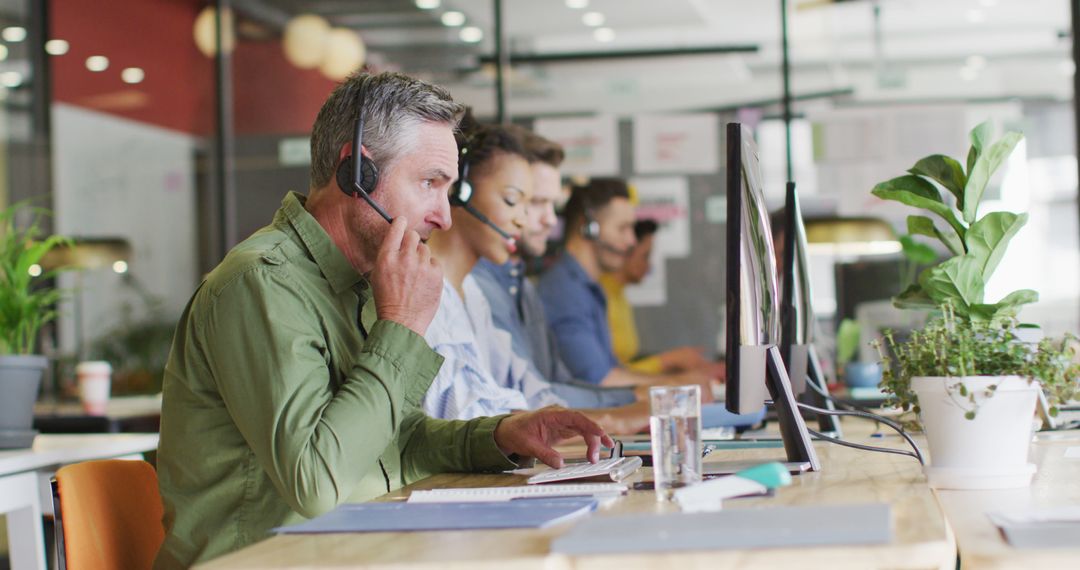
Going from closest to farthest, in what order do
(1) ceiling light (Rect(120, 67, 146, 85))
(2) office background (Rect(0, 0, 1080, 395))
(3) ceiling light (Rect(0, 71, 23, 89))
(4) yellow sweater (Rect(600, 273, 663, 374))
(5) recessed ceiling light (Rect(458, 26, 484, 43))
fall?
(2) office background (Rect(0, 0, 1080, 395))
(4) yellow sweater (Rect(600, 273, 663, 374))
(3) ceiling light (Rect(0, 71, 23, 89))
(5) recessed ceiling light (Rect(458, 26, 484, 43))
(1) ceiling light (Rect(120, 67, 146, 85))

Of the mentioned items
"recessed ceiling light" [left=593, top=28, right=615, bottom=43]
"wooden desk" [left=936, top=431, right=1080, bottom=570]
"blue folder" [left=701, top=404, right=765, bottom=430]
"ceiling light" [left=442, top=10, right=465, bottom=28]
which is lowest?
"blue folder" [left=701, top=404, right=765, bottom=430]

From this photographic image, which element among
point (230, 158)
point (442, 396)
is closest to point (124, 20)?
point (230, 158)

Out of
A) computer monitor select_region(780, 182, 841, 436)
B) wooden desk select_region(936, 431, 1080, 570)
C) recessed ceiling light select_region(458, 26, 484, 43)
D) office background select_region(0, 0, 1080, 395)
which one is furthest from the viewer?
recessed ceiling light select_region(458, 26, 484, 43)

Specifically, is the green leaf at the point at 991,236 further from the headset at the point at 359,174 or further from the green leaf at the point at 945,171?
the headset at the point at 359,174

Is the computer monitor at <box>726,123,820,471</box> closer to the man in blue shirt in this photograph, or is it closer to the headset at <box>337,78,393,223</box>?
the headset at <box>337,78,393,223</box>

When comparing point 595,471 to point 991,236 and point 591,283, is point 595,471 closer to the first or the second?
point 991,236

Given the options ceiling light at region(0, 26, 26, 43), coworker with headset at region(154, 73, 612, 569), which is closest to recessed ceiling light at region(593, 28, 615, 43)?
ceiling light at region(0, 26, 26, 43)

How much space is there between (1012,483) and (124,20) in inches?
212

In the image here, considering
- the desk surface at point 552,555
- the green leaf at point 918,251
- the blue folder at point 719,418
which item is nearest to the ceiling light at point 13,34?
the green leaf at point 918,251

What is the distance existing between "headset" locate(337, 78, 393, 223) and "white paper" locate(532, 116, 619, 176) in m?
3.69

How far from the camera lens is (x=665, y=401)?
1.52 meters

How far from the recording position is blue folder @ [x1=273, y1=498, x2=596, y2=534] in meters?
1.24

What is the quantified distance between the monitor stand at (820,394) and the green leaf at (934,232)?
1.48ft

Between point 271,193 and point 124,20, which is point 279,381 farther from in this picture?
point 124,20
